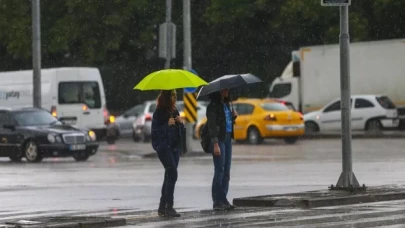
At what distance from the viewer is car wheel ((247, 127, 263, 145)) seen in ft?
144

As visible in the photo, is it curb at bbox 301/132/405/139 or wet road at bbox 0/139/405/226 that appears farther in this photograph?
curb at bbox 301/132/405/139

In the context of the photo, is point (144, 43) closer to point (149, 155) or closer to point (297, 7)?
point (297, 7)

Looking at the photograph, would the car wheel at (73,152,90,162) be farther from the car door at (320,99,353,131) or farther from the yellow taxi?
the car door at (320,99,353,131)

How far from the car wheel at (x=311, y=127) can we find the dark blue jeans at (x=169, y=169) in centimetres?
3360

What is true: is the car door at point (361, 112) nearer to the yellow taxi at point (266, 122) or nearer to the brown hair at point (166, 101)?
the yellow taxi at point (266, 122)

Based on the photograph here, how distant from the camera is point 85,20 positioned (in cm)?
6019

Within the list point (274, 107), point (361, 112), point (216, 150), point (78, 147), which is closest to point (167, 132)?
point (216, 150)

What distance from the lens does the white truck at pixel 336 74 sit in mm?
50375

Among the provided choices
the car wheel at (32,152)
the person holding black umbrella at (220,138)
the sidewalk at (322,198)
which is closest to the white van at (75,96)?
the car wheel at (32,152)

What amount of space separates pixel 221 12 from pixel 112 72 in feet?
26.9

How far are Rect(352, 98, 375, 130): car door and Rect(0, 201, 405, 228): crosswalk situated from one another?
30450mm

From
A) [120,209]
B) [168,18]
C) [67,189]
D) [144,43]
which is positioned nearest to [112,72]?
[144,43]

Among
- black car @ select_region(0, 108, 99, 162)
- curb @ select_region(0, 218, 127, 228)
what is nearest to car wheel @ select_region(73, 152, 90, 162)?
black car @ select_region(0, 108, 99, 162)

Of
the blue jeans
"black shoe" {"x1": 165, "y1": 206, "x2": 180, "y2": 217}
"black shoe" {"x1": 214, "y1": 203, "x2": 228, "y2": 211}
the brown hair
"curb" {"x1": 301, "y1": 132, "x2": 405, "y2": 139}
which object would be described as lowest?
"curb" {"x1": 301, "y1": 132, "x2": 405, "y2": 139}
